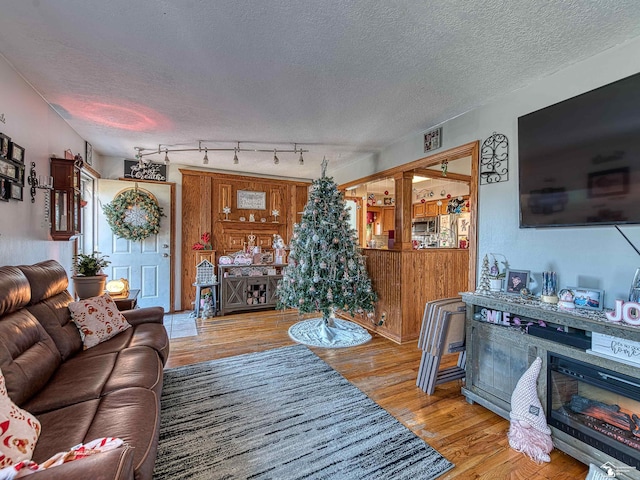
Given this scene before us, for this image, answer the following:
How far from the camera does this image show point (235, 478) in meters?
1.52

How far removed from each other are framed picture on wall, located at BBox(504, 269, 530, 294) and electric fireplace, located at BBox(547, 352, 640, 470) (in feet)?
1.85

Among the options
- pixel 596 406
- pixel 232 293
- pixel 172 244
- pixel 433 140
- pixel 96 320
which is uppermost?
pixel 433 140

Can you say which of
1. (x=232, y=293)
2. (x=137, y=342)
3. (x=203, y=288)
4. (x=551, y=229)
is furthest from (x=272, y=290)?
(x=551, y=229)

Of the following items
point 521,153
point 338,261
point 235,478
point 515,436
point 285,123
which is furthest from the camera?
point 338,261

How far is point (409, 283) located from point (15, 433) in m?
3.46

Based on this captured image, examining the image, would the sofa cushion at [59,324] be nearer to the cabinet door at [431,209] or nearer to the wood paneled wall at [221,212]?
the wood paneled wall at [221,212]

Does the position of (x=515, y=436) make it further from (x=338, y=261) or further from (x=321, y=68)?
(x=321, y=68)

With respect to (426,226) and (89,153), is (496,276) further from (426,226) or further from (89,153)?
(89,153)

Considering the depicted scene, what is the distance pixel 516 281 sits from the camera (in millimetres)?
2221

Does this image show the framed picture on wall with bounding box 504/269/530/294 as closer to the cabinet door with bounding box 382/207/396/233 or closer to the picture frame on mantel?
the picture frame on mantel

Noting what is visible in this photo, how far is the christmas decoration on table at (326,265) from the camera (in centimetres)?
357

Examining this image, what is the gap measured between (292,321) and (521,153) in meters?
3.57

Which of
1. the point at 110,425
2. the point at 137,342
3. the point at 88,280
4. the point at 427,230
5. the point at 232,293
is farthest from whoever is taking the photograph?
the point at 427,230

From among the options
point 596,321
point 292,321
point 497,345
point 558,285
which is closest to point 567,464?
point 497,345
